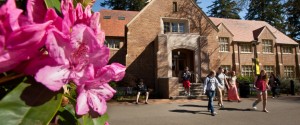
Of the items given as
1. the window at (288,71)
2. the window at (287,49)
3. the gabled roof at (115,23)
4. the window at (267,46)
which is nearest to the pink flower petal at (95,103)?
the gabled roof at (115,23)

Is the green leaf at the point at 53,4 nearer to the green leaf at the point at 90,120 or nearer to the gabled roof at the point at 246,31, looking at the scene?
the green leaf at the point at 90,120

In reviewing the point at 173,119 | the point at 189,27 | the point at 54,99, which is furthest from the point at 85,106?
the point at 189,27

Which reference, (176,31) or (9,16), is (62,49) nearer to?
(9,16)

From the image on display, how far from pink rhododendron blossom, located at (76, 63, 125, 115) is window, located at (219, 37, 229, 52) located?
3421cm

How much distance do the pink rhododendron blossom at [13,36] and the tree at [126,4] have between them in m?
52.4

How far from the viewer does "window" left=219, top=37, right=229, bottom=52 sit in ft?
111

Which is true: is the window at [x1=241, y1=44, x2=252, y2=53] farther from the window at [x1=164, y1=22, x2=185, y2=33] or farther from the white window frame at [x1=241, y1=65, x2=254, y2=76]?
the window at [x1=164, y1=22, x2=185, y2=33]

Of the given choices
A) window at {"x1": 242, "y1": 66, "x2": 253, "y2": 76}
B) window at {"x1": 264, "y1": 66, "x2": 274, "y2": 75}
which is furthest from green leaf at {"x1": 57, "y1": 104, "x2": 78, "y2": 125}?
window at {"x1": 264, "y1": 66, "x2": 274, "y2": 75}

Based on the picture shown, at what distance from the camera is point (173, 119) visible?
10875 mm

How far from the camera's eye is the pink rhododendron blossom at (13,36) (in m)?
0.40

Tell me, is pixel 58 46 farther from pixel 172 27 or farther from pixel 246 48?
pixel 246 48

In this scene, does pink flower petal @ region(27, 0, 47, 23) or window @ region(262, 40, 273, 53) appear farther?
window @ region(262, 40, 273, 53)

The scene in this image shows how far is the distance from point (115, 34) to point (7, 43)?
30.0 metres

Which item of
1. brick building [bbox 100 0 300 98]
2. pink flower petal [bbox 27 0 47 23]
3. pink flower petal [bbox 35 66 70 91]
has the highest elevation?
brick building [bbox 100 0 300 98]
